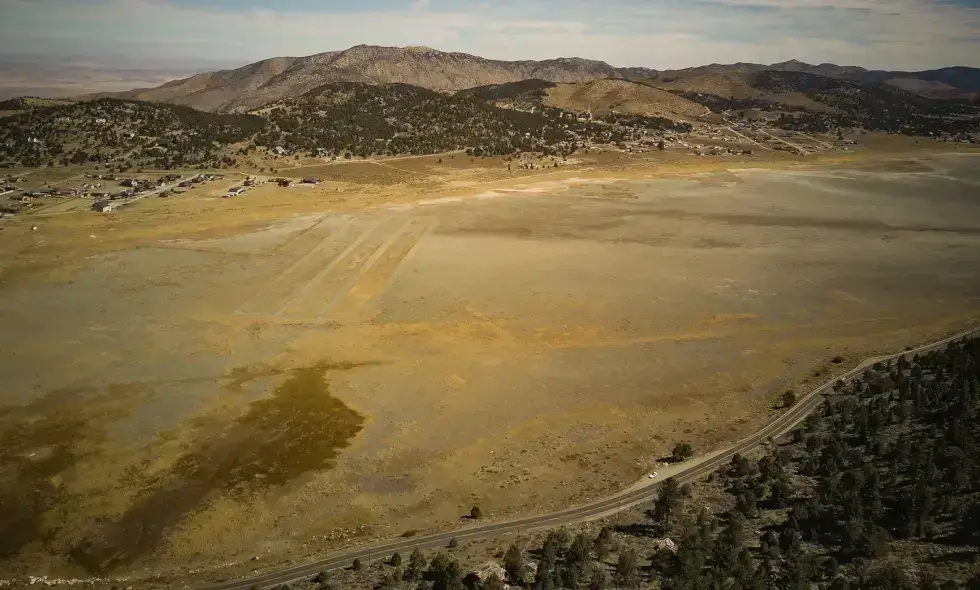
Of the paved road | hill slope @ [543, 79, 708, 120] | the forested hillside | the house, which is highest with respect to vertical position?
hill slope @ [543, 79, 708, 120]

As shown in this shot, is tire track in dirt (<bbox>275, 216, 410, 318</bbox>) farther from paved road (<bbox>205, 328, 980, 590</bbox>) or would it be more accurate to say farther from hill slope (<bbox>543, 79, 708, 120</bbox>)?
hill slope (<bbox>543, 79, 708, 120</bbox>)

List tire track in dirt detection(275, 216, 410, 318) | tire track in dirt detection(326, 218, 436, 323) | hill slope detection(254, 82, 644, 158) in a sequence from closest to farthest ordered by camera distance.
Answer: tire track in dirt detection(326, 218, 436, 323) → tire track in dirt detection(275, 216, 410, 318) → hill slope detection(254, 82, 644, 158)

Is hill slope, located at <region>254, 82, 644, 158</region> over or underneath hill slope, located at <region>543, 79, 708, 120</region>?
underneath

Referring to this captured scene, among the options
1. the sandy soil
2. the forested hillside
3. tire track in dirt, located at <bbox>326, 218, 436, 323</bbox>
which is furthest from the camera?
the forested hillside

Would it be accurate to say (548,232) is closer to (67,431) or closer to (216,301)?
(216,301)

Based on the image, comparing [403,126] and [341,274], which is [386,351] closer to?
[341,274]

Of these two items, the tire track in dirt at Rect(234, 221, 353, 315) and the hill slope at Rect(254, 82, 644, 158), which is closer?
the tire track in dirt at Rect(234, 221, 353, 315)

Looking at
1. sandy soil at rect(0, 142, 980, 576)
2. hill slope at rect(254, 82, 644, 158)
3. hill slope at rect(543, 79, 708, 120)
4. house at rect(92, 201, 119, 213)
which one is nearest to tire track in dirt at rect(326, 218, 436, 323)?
sandy soil at rect(0, 142, 980, 576)
